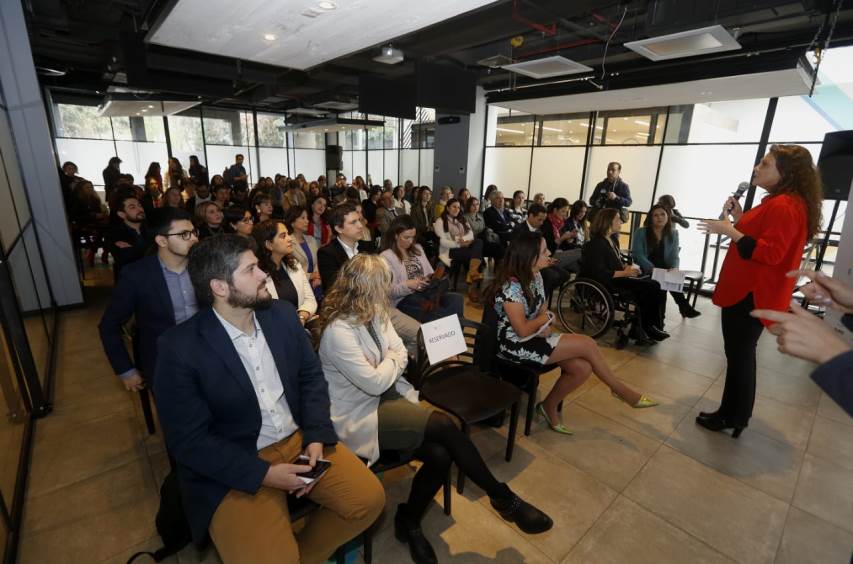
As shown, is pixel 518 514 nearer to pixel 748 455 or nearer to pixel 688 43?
pixel 748 455

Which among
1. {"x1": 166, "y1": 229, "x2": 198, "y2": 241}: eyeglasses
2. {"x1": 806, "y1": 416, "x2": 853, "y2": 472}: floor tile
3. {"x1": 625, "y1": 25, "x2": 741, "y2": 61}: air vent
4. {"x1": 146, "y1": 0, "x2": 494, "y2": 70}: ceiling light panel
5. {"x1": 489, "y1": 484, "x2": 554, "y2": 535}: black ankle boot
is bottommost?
{"x1": 806, "y1": 416, "x2": 853, "y2": 472}: floor tile

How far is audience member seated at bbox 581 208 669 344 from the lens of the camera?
169 inches

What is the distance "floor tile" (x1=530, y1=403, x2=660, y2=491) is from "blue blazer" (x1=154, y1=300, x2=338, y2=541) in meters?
1.95

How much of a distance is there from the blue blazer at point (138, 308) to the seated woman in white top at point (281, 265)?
67 cm

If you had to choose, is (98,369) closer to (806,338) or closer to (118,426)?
(118,426)

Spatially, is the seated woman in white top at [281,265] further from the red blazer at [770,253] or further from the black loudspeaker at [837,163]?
the black loudspeaker at [837,163]

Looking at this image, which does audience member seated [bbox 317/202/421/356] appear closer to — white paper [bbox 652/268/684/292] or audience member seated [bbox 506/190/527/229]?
white paper [bbox 652/268/684/292]

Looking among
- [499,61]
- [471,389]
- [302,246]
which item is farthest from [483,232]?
[471,389]

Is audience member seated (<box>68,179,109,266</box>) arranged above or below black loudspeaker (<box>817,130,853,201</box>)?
below

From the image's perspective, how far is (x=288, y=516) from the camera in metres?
1.55

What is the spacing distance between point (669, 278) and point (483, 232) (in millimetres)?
2969

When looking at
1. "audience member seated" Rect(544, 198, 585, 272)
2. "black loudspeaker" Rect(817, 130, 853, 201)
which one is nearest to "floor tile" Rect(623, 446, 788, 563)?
"audience member seated" Rect(544, 198, 585, 272)

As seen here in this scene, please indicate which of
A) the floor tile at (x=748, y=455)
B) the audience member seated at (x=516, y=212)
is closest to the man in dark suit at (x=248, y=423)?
the floor tile at (x=748, y=455)

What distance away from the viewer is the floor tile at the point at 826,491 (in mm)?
2248
